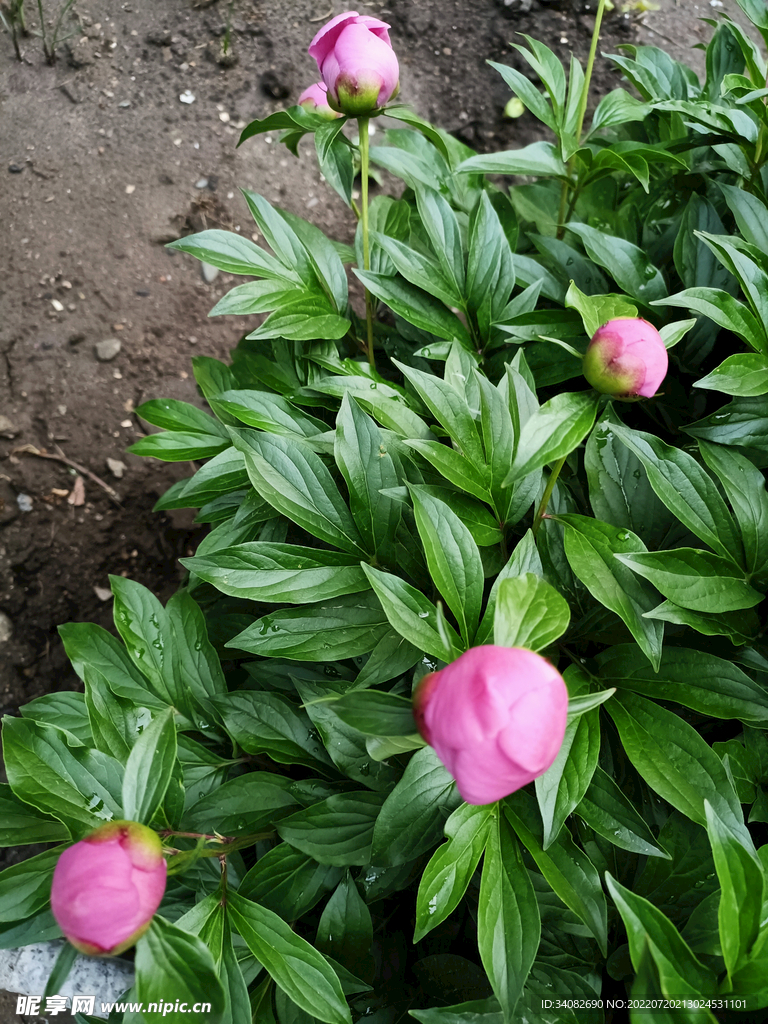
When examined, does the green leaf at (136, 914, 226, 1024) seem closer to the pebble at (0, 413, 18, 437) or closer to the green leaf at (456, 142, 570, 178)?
the green leaf at (456, 142, 570, 178)

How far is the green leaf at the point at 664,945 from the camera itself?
536 mm

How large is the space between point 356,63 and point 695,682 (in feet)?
2.85

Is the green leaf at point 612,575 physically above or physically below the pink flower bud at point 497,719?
below

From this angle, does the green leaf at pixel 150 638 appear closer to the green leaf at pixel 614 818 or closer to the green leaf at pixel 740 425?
the green leaf at pixel 614 818

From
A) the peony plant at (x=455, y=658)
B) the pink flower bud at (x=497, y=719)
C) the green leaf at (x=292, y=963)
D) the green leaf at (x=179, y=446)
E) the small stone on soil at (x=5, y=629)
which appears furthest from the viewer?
the small stone on soil at (x=5, y=629)

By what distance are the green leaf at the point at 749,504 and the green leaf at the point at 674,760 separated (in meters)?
0.22

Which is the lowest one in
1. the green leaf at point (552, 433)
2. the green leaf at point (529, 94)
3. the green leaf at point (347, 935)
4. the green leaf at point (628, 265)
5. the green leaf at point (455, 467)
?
the green leaf at point (347, 935)

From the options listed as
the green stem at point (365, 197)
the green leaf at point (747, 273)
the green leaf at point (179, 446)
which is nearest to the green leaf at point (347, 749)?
the green leaf at point (179, 446)

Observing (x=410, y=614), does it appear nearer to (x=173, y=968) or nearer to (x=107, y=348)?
(x=173, y=968)

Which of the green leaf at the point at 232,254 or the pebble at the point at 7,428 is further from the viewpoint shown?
the pebble at the point at 7,428

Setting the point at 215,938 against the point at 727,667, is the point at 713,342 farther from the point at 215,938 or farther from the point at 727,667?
the point at 215,938

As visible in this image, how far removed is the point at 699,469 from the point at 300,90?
81.5 inches

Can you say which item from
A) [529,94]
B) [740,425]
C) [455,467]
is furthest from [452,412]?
[529,94]

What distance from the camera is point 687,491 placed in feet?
2.64
